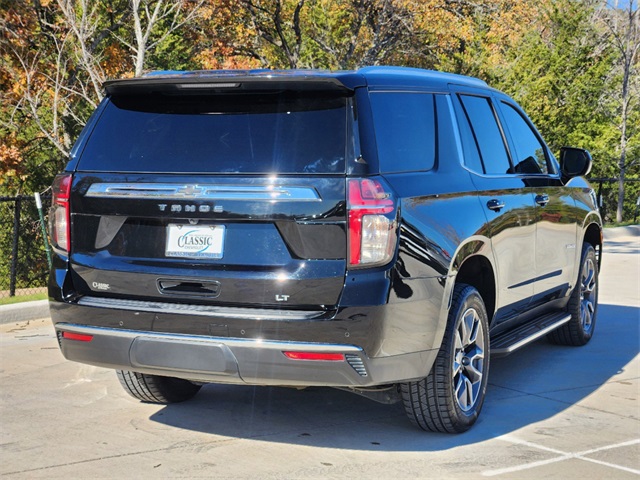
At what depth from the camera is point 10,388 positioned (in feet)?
22.2

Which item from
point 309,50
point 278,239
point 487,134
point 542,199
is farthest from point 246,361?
point 309,50

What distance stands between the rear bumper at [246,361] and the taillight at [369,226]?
44 cm

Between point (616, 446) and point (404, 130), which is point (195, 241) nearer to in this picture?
point (404, 130)

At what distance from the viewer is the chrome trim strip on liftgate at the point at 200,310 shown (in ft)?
15.4

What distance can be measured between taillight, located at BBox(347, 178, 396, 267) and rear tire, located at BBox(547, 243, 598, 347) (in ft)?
12.1

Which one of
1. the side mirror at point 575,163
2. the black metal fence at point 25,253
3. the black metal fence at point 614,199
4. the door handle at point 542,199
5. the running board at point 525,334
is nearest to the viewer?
the running board at point 525,334

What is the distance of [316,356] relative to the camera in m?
4.69

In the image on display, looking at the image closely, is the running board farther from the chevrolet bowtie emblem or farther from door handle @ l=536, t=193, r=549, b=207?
the chevrolet bowtie emblem

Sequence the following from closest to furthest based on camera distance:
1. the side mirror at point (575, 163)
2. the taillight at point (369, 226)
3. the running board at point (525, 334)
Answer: the taillight at point (369, 226)
the running board at point (525, 334)
the side mirror at point (575, 163)

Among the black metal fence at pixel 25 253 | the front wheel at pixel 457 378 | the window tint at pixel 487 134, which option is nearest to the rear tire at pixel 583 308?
the window tint at pixel 487 134

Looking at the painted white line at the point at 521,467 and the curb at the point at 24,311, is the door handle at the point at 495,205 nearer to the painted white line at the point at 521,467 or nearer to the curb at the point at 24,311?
the painted white line at the point at 521,467

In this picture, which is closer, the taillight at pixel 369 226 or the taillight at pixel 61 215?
the taillight at pixel 369 226

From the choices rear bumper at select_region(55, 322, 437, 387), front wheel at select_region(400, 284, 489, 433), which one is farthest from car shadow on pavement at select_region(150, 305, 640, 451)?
rear bumper at select_region(55, 322, 437, 387)

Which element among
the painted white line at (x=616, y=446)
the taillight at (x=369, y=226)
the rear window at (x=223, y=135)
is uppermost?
the rear window at (x=223, y=135)
